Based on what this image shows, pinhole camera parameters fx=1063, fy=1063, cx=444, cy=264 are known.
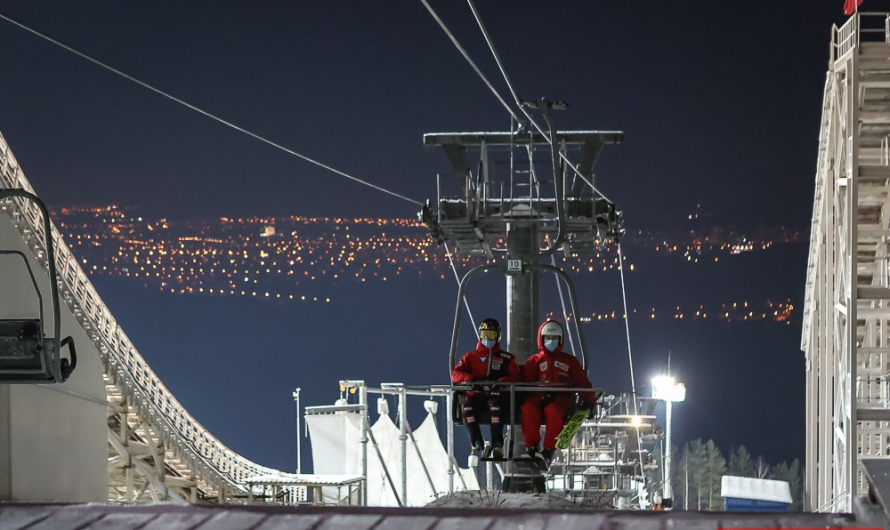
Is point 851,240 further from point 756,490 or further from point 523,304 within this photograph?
point 523,304

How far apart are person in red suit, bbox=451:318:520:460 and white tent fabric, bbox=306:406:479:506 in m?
9.25

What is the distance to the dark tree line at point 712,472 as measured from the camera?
59369 mm

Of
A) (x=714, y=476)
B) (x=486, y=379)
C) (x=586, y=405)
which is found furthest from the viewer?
(x=714, y=476)

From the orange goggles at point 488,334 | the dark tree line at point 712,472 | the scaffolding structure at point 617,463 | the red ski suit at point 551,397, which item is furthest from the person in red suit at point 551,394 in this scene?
the dark tree line at point 712,472

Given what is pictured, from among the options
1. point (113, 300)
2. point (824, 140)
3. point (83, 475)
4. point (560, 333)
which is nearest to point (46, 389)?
point (83, 475)

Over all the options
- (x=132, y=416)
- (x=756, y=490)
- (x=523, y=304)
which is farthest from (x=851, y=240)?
(x=132, y=416)

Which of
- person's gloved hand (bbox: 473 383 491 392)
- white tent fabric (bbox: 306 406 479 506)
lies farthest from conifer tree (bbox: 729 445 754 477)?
person's gloved hand (bbox: 473 383 491 392)

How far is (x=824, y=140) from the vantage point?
1549cm

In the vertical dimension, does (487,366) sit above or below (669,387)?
above

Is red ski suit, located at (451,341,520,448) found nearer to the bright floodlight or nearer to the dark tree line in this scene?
the bright floodlight

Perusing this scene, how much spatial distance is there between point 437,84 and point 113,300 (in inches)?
1258

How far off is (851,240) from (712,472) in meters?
49.9

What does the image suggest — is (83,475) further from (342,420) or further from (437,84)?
(437,84)

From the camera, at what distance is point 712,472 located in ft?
192
